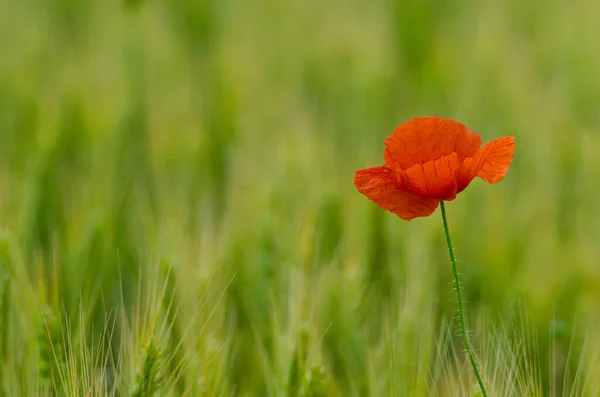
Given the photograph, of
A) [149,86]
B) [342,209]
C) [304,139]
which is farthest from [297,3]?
[342,209]

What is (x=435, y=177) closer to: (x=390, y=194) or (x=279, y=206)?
(x=390, y=194)

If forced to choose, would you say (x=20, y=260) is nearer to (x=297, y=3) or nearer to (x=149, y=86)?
(x=149, y=86)

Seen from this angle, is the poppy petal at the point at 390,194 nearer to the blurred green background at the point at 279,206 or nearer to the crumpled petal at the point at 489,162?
the crumpled petal at the point at 489,162

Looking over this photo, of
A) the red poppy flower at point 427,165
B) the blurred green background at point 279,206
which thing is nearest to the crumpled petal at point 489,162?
the red poppy flower at point 427,165

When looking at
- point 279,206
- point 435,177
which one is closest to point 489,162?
point 435,177

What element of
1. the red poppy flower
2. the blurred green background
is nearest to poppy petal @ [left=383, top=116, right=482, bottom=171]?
the red poppy flower

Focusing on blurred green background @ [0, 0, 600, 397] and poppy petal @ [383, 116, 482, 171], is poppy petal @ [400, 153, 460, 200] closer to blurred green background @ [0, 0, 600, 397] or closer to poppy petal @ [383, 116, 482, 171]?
poppy petal @ [383, 116, 482, 171]
